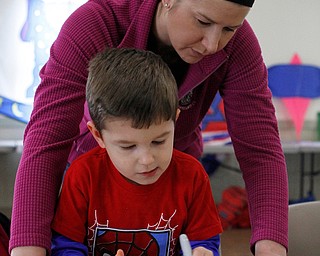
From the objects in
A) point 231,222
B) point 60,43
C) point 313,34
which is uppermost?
point 60,43

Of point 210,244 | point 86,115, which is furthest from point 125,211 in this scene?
point 86,115

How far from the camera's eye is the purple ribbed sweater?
1103 mm

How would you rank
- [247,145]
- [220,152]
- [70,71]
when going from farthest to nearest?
[220,152]
[247,145]
[70,71]

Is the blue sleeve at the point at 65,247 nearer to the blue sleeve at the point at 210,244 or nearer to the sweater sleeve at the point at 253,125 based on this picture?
the blue sleeve at the point at 210,244

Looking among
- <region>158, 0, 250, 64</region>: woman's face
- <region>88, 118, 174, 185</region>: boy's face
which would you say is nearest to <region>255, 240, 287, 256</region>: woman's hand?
<region>88, 118, 174, 185</region>: boy's face

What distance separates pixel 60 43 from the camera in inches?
47.6

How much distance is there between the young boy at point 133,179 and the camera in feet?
3.40

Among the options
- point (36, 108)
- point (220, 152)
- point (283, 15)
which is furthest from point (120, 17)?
point (283, 15)

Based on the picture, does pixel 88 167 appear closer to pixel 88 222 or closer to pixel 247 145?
pixel 88 222

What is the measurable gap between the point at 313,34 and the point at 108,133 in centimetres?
346

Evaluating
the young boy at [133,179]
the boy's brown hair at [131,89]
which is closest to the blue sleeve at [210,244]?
the young boy at [133,179]

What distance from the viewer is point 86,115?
4.39 ft

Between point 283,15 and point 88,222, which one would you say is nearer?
point 88,222

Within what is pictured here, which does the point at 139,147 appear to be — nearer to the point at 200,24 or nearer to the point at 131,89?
the point at 131,89
